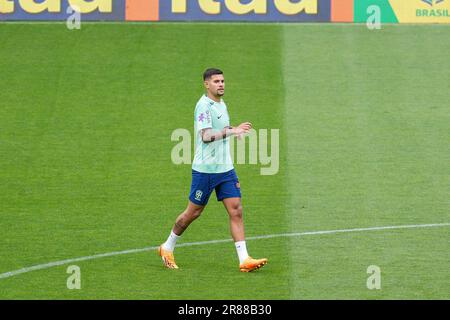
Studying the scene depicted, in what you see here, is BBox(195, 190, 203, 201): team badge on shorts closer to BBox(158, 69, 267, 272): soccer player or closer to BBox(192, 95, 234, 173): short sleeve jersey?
BBox(158, 69, 267, 272): soccer player

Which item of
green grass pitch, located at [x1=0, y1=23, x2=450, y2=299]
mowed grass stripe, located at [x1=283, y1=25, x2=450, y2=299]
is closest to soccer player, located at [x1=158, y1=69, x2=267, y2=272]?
green grass pitch, located at [x1=0, y1=23, x2=450, y2=299]

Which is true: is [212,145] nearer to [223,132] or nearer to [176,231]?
[223,132]

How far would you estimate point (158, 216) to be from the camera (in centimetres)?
1507

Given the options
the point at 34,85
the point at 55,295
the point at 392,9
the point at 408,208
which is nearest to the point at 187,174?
the point at 408,208

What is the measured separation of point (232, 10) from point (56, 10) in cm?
370

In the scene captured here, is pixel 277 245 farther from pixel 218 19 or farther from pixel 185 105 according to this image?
pixel 218 19

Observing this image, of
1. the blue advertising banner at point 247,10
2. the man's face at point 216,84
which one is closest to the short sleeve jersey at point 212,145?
the man's face at point 216,84

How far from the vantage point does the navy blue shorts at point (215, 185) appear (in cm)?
1223

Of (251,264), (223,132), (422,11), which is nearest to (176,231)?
(251,264)

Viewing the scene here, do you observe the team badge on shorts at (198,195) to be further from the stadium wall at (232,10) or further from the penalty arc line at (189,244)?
the stadium wall at (232,10)

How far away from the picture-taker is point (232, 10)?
2456 cm

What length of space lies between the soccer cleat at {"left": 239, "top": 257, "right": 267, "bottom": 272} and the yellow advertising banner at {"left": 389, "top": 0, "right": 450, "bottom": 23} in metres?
13.2

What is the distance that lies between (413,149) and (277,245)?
5.66 m

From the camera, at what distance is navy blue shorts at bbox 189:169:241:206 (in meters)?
12.2
